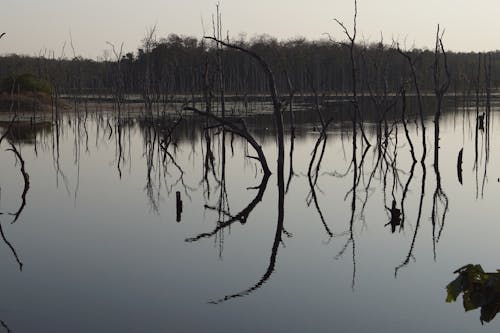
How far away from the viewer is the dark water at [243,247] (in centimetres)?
699

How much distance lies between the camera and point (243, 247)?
32.5 ft

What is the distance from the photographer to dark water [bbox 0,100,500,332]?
6.99 m

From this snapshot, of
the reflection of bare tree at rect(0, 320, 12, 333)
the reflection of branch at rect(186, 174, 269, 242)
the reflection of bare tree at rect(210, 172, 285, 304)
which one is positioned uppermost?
the reflection of bare tree at rect(0, 320, 12, 333)

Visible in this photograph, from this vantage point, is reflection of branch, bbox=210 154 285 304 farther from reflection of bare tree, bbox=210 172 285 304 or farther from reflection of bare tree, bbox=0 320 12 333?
reflection of bare tree, bbox=0 320 12 333

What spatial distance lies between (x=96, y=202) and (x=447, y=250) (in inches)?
276

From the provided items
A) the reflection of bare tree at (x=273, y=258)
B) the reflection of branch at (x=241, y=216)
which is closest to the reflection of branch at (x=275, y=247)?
the reflection of bare tree at (x=273, y=258)

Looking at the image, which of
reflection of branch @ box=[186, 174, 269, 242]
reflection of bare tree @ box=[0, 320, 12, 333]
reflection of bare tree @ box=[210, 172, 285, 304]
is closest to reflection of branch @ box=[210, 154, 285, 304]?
reflection of bare tree @ box=[210, 172, 285, 304]

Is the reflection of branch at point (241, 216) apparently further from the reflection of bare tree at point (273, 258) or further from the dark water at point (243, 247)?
the reflection of bare tree at point (273, 258)

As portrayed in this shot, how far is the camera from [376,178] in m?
16.5

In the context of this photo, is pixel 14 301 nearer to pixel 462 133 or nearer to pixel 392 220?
pixel 392 220

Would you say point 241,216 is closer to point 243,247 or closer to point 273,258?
point 243,247

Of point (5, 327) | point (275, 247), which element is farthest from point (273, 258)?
point (5, 327)

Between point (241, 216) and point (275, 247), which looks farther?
point (241, 216)

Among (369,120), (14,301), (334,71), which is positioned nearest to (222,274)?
(14,301)
